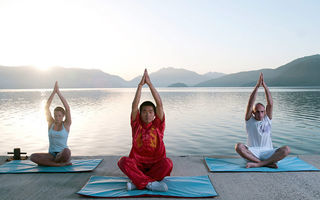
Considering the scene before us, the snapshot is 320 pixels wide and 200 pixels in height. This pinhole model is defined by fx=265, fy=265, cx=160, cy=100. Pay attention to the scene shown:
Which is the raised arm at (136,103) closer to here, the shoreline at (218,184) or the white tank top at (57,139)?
the shoreline at (218,184)

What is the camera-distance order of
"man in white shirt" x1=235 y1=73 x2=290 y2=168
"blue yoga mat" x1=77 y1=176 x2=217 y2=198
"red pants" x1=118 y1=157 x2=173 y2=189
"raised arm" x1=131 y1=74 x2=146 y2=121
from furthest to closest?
"man in white shirt" x1=235 y1=73 x2=290 y2=168, "raised arm" x1=131 y1=74 x2=146 y2=121, "red pants" x1=118 y1=157 x2=173 y2=189, "blue yoga mat" x1=77 y1=176 x2=217 y2=198

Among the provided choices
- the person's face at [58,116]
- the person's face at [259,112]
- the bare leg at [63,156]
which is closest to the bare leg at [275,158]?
the person's face at [259,112]

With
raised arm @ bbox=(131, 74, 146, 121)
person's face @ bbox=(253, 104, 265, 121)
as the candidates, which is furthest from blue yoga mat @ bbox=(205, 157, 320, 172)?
raised arm @ bbox=(131, 74, 146, 121)

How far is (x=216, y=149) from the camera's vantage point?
9867 mm

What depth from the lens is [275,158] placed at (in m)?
5.30

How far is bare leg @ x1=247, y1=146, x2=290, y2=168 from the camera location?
5211mm

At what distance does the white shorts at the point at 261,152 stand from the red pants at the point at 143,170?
2.04 metres

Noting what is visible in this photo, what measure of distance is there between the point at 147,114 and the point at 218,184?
1.72 m

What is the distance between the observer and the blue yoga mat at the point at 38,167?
17.2 feet

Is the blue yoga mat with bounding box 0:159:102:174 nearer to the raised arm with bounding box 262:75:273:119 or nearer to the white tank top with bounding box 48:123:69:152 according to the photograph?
the white tank top with bounding box 48:123:69:152

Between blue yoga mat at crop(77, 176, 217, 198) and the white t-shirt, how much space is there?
154 centimetres

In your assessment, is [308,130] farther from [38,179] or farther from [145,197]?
[38,179]

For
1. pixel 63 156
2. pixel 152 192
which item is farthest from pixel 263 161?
pixel 63 156

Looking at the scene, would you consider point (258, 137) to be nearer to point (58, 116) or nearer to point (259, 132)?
point (259, 132)
